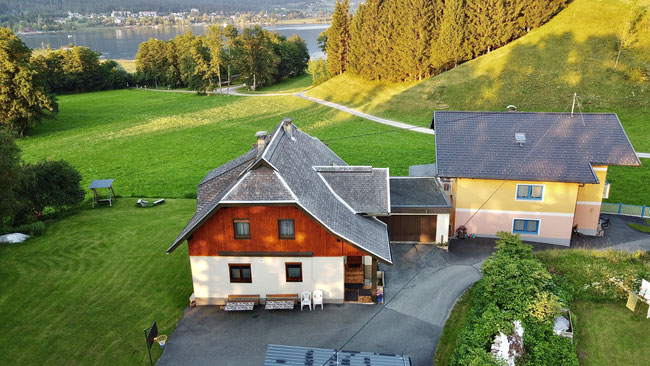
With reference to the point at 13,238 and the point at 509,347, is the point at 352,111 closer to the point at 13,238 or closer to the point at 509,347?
the point at 13,238

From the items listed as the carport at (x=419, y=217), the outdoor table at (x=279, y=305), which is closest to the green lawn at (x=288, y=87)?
the carport at (x=419, y=217)

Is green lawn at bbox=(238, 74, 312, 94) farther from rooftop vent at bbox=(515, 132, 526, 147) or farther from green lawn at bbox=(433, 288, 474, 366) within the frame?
green lawn at bbox=(433, 288, 474, 366)

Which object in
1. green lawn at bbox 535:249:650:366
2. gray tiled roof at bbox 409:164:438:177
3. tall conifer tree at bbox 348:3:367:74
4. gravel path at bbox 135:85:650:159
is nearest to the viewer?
green lawn at bbox 535:249:650:366

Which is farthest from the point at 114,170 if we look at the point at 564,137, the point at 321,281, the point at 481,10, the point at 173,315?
the point at 481,10

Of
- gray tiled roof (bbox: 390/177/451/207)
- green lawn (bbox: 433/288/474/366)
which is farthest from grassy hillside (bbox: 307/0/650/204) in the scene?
green lawn (bbox: 433/288/474/366)

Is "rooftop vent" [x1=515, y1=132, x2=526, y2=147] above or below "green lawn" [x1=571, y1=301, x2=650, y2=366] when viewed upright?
above

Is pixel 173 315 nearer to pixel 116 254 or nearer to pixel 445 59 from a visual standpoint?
pixel 116 254
